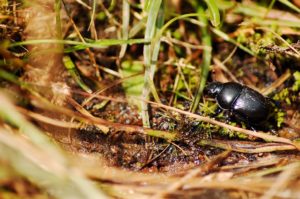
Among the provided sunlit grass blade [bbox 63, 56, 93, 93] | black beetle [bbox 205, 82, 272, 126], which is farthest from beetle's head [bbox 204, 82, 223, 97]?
sunlit grass blade [bbox 63, 56, 93, 93]

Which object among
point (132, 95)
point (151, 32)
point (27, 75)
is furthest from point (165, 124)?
point (27, 75)

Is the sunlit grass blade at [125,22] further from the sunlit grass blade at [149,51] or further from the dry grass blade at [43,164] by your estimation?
the dry grass blade at [43,164]

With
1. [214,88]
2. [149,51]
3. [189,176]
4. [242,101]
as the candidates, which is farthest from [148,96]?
[189,176]

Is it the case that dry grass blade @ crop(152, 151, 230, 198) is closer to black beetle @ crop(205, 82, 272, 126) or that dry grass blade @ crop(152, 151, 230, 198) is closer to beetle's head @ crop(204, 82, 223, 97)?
black beetle @ crop(205, 82, 272, 126)

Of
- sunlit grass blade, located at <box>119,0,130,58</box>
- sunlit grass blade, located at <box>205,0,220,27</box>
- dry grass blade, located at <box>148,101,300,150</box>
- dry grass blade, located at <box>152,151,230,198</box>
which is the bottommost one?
dry grass blade, located at <box>152,151,230,198</box>

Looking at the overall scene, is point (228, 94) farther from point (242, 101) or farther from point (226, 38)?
point (226, 38)

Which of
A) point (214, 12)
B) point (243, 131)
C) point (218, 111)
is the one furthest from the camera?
point (218, 111)

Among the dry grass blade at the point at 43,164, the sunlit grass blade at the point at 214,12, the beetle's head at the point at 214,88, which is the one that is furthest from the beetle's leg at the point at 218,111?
the dry grass blade at the point at 43,164

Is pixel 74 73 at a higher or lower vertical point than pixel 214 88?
lower

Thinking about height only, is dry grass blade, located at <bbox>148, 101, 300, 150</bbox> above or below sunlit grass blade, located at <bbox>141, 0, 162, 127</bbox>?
below
